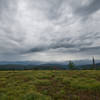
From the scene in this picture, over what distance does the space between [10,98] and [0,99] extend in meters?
1.36

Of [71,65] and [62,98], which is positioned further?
[71,65]

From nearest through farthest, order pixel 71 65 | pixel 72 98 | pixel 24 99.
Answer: pixel 24 99 < pixel 72 98 < pixel 71 65

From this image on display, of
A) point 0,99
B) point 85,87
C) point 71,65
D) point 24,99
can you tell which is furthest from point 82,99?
point 71,65

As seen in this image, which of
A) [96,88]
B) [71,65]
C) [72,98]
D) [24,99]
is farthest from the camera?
[71,65]

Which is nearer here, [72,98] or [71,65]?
[72,98]

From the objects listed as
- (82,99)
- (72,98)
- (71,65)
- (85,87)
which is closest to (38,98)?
(72,98)

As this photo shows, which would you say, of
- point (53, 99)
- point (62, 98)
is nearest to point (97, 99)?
point (62, 98)

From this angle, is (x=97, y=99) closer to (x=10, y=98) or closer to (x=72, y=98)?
(x=72, y=98)

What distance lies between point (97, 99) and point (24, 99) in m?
10.6

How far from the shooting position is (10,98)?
13.8m

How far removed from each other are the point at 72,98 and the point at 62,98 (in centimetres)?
150

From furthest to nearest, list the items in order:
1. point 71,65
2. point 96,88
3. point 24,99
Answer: point 71,65 < point 96,88 < point 24,99

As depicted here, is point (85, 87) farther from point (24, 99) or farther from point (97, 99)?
point (24, 99)

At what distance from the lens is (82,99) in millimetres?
13344
